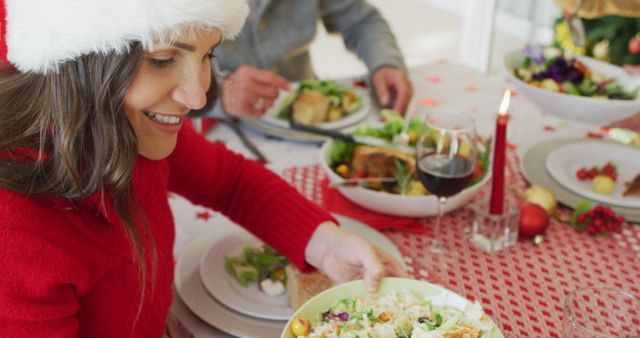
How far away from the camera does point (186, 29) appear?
0.78m

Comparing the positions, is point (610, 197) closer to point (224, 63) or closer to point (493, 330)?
point (493, 330)

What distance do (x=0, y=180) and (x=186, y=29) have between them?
0.96 ft

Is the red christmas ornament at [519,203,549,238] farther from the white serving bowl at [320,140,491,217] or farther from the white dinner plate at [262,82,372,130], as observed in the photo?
the white dinner plate at [262,82,372,130]

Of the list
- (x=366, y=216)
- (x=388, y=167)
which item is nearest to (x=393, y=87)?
(x=388, y=167)

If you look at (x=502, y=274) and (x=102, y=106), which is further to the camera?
(x=502, y=274)

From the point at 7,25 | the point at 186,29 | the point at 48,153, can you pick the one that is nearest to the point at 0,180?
the point at 48,153

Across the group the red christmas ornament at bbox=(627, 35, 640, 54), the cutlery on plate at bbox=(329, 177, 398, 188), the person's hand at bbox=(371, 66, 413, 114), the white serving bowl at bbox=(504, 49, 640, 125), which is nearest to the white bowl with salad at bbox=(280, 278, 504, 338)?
the cutlery on plate at bbox=(329, 177, 398, 188)

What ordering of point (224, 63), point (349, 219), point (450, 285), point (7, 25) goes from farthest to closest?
point (224, 63), point (349, 219), point (450, 285), point (7, 25)

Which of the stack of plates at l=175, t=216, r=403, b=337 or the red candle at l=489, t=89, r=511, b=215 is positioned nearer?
the stack of plates at l=175, t=216, r=403, b=337

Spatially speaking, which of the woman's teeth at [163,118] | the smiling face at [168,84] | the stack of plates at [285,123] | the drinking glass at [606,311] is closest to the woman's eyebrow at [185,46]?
the smiling face at [168,84]

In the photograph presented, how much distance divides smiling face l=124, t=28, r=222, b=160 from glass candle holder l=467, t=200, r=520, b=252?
1.90 ft

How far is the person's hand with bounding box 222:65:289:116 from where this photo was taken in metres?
1.62

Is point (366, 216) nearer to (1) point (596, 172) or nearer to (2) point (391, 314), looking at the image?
(2) point (391, 314)

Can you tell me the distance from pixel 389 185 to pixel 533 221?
0.29 m
